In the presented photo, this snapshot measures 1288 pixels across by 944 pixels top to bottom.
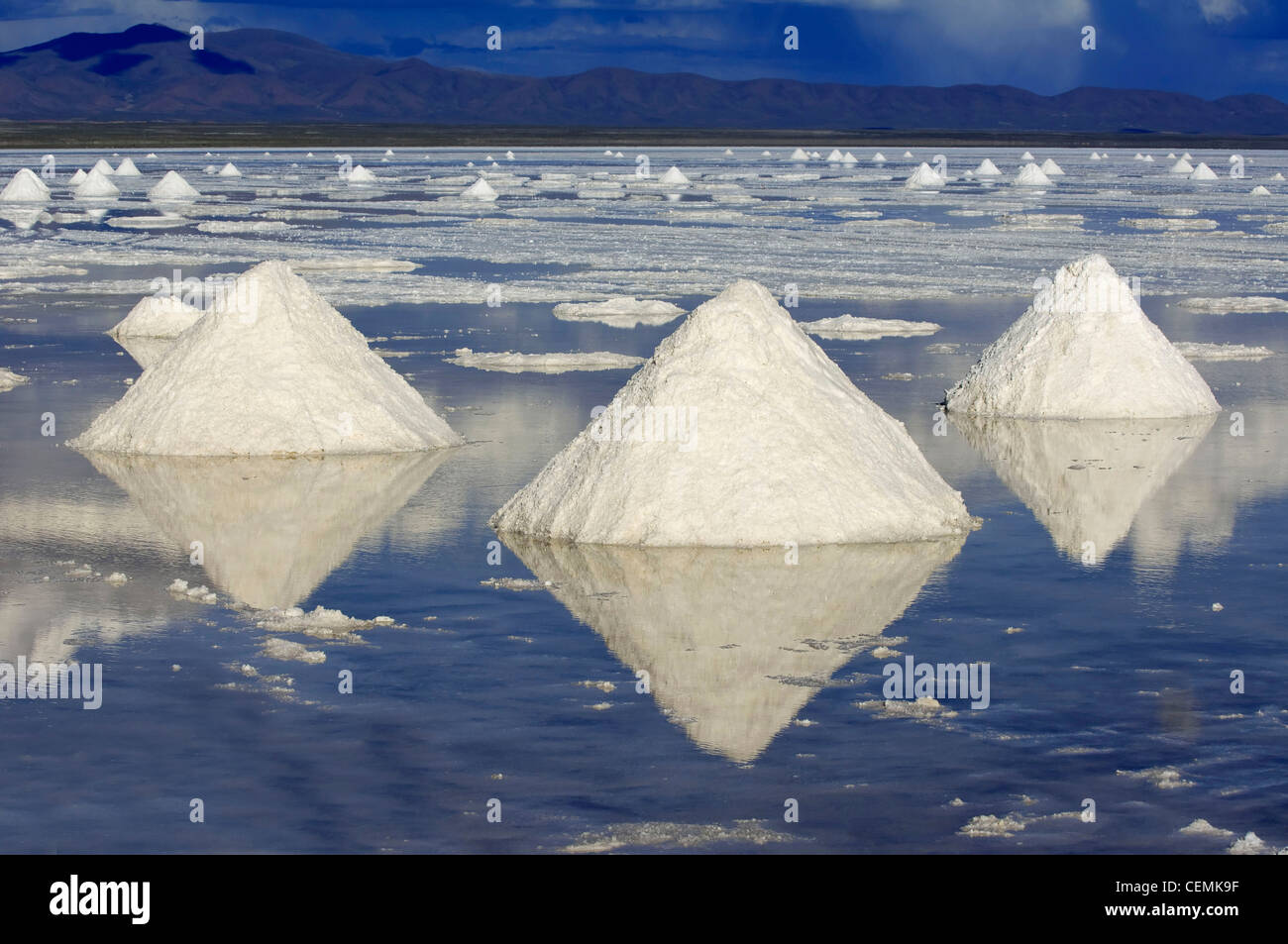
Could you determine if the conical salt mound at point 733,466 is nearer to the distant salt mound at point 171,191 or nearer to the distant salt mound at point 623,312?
the distant salt mound at point 623,312

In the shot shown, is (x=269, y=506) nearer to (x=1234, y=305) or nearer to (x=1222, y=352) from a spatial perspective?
(x=1222, y=352)

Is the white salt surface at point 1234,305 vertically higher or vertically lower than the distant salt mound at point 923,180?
lower

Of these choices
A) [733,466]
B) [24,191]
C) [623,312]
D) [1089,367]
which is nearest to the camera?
[733,466]

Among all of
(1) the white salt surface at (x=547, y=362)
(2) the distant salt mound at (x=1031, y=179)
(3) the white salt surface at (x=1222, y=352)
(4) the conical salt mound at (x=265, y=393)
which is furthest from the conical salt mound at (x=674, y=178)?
(4) the conical salt mound at (x=265, y=393)

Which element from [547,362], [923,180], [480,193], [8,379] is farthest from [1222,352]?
[923,180]

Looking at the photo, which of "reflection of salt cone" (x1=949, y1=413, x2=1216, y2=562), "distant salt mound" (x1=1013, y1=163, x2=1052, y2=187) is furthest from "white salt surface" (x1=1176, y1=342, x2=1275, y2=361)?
"distant salt mound" (x1=1013, y1=163, x2=1052, y2=187)
